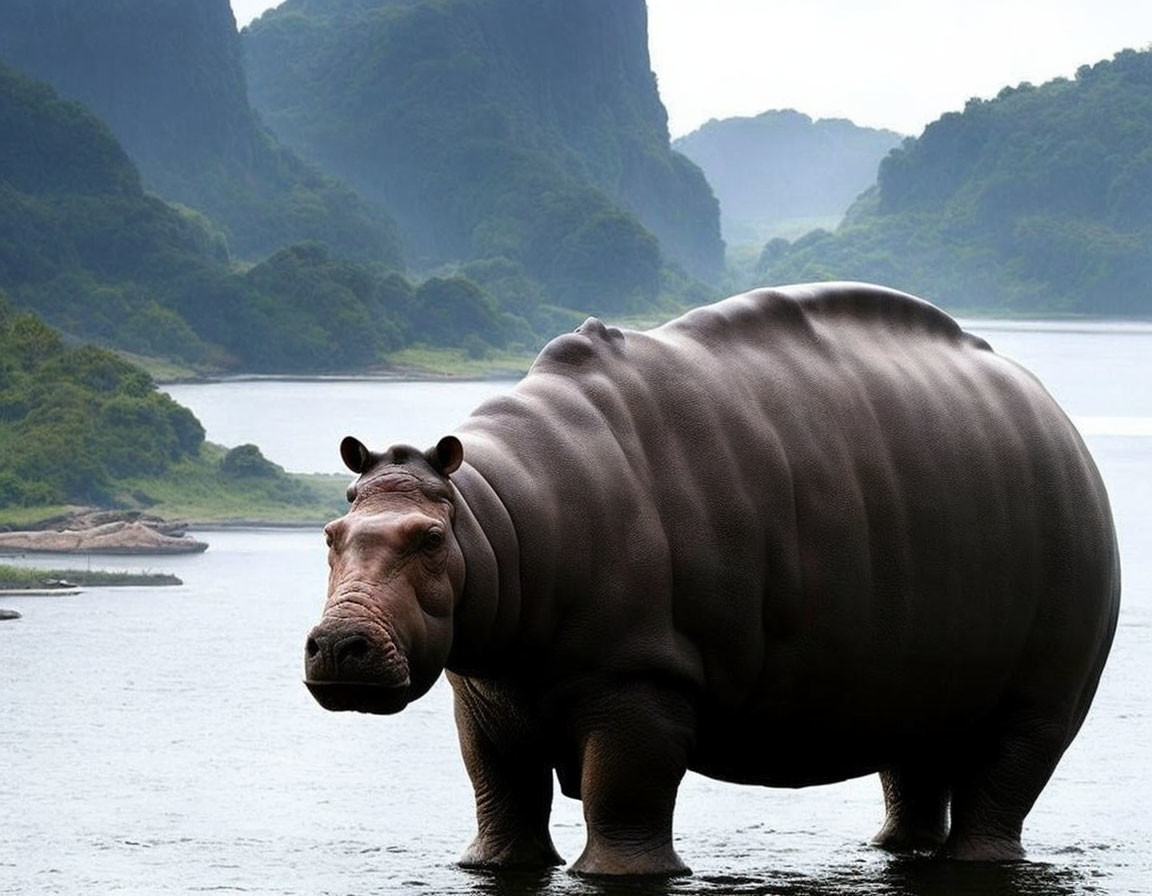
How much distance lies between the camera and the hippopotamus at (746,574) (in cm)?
1008

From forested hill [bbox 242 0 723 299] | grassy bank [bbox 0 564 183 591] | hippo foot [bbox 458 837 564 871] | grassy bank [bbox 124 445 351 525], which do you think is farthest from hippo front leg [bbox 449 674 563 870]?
forested hill [bbox 242 0 723 299]

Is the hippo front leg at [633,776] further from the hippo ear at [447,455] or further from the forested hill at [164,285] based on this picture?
the forested hill at [164,285]

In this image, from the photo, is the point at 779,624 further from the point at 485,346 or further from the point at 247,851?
the point at 485,346

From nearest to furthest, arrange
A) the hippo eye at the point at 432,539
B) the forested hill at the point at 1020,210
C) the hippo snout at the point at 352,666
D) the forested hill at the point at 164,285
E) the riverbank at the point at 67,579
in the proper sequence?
the hippo snout at the point at 352,666 → the hippo eye at the point at 432,539 → the riverbank at the point at 67,579 → the forested hill at the point at 164,285 → the forested hill at the point at 1020,210

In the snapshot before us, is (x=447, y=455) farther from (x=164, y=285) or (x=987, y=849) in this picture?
(x=164, y=285)

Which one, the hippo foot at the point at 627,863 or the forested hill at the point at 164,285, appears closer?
the hippo foot at the point at 627,863

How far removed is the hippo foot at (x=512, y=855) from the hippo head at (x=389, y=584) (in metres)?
1.73

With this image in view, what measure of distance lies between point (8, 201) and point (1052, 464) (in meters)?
117

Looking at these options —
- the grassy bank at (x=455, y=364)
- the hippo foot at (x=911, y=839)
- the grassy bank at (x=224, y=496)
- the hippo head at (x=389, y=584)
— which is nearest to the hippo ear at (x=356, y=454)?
the hippo head at (x=389, y=584)

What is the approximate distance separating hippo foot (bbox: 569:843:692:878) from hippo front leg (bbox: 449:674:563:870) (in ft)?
1.45

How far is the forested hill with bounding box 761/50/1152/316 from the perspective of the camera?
167500 millimetres

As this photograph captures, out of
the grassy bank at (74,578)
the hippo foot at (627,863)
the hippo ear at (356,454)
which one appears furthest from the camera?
the grassy bank at (74,578)

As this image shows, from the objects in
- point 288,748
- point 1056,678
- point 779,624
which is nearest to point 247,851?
point 779,624

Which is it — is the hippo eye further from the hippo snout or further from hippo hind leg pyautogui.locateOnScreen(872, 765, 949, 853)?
hippo hind leg pyautogui.locateOnScreen(872, 765, 949, 853)
